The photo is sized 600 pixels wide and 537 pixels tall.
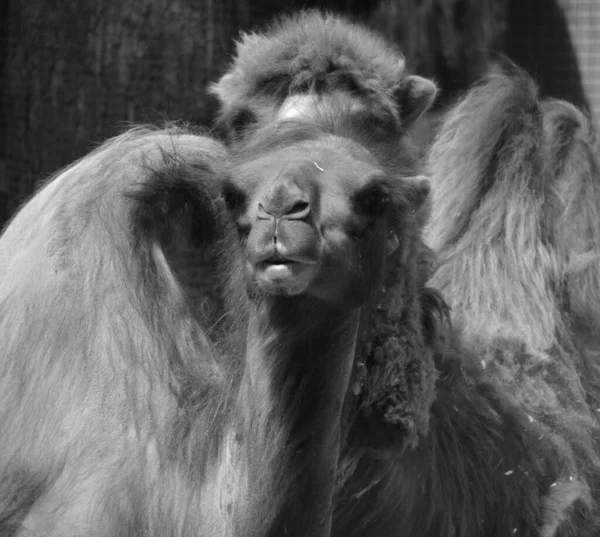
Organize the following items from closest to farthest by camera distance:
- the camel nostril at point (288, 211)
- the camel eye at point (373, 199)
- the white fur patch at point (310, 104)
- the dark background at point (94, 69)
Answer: the camel nostril at point (288, 211) < the camel eye at point (373, 199) < the white fur patch at point (310, 104) < the dark background at point (94, 69)

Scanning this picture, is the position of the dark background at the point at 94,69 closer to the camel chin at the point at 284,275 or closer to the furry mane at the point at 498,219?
the furry mane at the point at 498,219

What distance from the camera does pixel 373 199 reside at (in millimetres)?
2141

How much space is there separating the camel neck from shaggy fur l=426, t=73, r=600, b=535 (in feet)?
2.95

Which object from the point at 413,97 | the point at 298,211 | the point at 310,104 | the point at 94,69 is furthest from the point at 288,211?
the point at 94,69

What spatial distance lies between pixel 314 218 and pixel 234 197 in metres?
0.21

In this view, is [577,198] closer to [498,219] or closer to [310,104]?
[498,219]

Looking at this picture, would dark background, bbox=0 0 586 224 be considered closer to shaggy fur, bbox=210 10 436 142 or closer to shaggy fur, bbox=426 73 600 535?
shaggy fur, bbox=426 73 600 535

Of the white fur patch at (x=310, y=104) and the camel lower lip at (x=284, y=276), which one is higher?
the white fur patch at (x=310, y=104)

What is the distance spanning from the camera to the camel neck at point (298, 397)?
2.18 metres

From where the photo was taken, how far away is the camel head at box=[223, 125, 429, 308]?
6.44 ft

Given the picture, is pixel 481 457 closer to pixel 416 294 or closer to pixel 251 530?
pixel 416 294

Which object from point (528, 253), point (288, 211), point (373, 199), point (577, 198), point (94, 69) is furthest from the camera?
point (94, 69)

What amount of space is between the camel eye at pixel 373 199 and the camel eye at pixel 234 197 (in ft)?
0.64

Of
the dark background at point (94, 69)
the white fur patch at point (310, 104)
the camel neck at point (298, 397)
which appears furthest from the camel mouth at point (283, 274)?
the dark background at point (94, 69)
